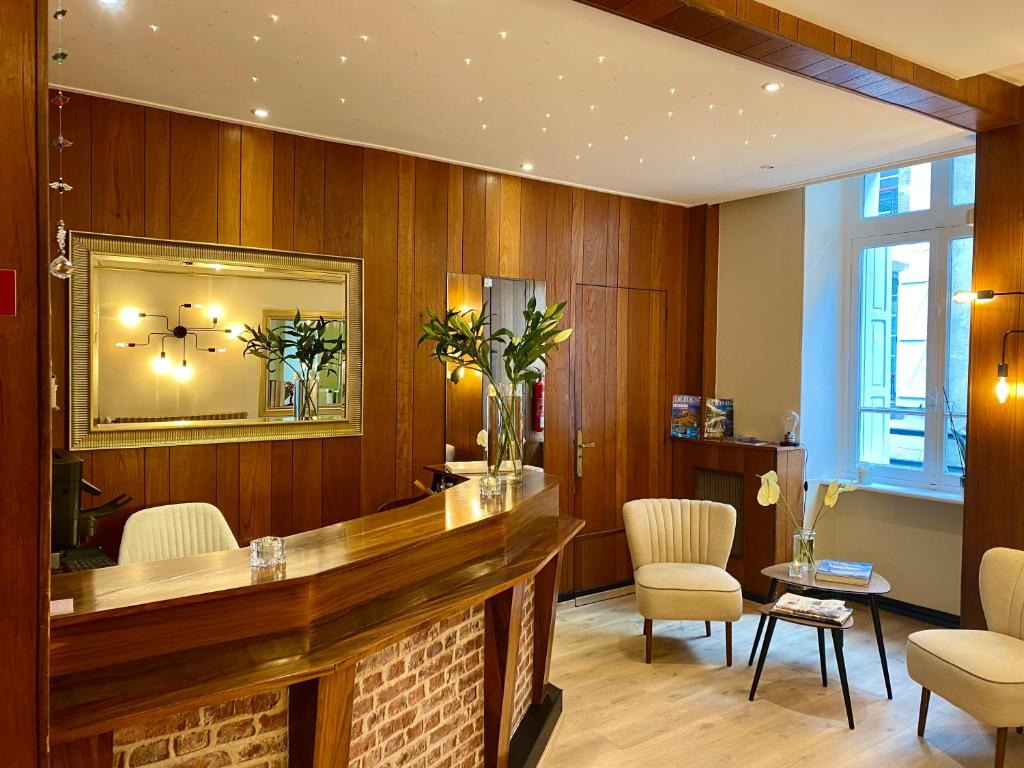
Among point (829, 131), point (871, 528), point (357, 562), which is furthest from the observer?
point (871, 528)

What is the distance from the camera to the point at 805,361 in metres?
5.46

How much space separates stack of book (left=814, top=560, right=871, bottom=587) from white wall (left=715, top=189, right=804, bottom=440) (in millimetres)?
1517

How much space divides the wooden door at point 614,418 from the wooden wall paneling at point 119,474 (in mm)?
2873

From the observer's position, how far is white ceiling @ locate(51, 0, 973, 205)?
2.79m

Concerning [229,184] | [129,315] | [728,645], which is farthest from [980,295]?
[129,315]

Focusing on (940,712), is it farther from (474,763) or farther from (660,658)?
(474,763)

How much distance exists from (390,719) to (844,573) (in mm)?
2775

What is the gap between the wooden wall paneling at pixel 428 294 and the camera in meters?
4.67

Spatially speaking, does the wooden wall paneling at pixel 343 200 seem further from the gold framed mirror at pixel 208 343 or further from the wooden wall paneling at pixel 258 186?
the wooden wall paneling at pixel 258 186

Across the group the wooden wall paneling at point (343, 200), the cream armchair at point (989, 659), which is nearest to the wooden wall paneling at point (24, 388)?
the wooden wall paneling at point (343, 200)

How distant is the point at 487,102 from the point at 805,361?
310cm

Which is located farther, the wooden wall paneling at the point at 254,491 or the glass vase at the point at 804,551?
the glass vase at the point at 804,551

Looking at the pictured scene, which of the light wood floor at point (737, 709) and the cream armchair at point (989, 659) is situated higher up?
the cream armchair at point (989, 659)

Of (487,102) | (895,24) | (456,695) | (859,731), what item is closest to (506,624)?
(456,695)
